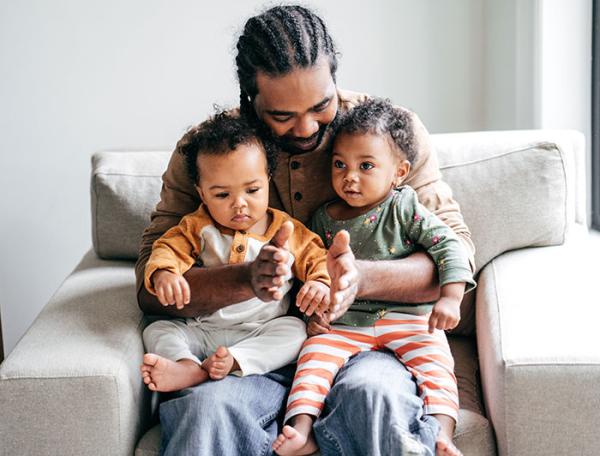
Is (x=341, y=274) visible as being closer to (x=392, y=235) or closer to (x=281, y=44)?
(x=392, y=235)

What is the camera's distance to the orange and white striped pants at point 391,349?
1610mm

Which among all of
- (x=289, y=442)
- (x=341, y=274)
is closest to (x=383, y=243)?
(x=341, y=274)

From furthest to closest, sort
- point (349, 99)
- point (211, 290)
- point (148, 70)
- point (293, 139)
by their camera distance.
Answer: point (148, 70) → point (349, 99) → point (293, 139) → point (211, 290)

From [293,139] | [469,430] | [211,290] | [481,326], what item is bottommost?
[469,430]

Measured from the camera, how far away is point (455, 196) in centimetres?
204

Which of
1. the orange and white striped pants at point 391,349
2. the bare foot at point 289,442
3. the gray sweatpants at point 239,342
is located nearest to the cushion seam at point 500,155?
the orange and white striped pants at point 391,349

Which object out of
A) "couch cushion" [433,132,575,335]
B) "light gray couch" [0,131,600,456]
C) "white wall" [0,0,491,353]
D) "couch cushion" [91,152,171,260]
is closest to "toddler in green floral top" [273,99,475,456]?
"light gray couch" [0,131,600,456]

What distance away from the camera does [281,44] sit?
1.73 metres

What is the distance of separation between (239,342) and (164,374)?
20cm

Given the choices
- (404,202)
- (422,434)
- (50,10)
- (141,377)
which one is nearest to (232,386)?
(141,377)

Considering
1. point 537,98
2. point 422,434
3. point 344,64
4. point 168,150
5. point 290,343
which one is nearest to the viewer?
point 422,434

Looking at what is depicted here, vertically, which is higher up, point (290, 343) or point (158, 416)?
point (290, 343)

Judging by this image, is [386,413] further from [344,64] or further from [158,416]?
[344,64]

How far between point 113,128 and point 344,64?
2.50 ft
